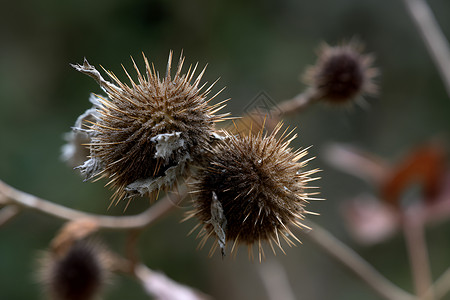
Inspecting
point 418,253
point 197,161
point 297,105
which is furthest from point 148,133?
point 418,253

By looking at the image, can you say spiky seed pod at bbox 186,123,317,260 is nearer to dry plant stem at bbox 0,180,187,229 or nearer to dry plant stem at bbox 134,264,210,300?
dry plant stem at bbox 0,180,187,229

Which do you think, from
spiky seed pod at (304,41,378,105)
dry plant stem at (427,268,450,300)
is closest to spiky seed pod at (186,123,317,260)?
spiky seed pod at (304,41,378,105)

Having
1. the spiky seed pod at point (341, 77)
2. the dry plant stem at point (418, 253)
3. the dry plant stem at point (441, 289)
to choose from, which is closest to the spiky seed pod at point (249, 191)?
the spiky seed pod at point (341, 77)

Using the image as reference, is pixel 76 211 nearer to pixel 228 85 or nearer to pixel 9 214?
pixel 9 214

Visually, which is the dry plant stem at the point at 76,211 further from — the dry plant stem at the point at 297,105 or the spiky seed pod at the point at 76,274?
the dry plant stem at the point at 297,105

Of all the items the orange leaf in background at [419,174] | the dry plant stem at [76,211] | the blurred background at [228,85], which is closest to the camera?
the dry plant stem at [76,211]

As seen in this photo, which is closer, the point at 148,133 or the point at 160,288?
the point at 148,133
